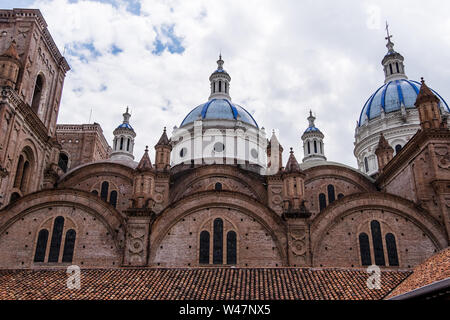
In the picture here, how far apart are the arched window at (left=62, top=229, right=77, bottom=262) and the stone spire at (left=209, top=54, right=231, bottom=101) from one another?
2537cm

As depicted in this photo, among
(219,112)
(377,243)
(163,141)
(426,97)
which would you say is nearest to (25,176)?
(163,141)

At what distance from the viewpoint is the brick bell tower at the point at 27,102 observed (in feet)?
86.7

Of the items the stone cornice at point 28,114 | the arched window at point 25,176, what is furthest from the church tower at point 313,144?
the arched window at point 25,176

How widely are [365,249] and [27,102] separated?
23.1m

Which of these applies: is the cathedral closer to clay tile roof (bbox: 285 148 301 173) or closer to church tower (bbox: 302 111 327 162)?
clay tile roof (bbox: 285 148 301 173)

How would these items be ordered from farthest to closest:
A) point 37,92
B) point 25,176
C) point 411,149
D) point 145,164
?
point 37,92 < point 25,176 < point 411,149 < point 145,164

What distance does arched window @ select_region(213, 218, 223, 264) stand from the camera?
75.4 ft

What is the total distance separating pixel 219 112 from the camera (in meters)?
41.8

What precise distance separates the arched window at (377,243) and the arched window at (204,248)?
905cm

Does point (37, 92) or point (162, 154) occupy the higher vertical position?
point (37, 92)

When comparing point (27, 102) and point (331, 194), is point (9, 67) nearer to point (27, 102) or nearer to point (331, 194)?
point (27, 102)

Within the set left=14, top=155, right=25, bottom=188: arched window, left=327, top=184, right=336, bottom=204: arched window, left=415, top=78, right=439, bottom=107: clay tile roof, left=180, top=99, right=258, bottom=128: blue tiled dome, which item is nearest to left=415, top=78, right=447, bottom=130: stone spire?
left=415, top=78, right=439, bottom=107: clay tile roof

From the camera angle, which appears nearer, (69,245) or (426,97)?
(69,245)
